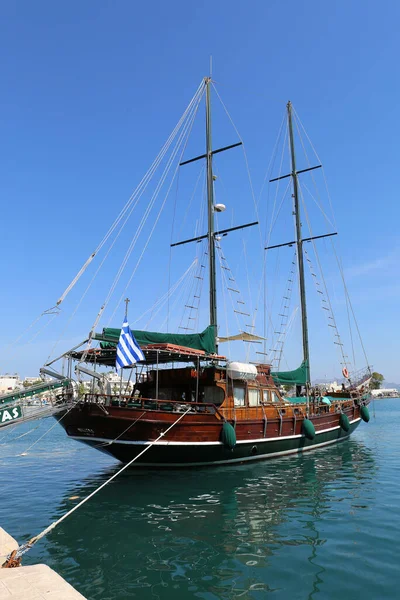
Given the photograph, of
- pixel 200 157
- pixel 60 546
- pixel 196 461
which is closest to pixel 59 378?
pixel 60 546

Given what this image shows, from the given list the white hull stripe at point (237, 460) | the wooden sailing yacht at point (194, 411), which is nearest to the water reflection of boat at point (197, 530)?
the white hull stripe at point (237, 460)

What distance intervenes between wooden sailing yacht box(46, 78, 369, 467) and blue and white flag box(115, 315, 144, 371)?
4.42 feet

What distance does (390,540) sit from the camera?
9.95 meters

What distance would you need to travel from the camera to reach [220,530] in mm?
10766

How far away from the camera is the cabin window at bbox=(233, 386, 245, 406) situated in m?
19.9

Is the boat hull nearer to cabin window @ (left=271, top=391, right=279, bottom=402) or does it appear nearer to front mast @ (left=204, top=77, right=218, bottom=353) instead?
cabin window @ (left=271, top=391, right=279, bottom=402)

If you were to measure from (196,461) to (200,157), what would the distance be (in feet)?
60.4

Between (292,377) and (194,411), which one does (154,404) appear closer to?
(194,411)

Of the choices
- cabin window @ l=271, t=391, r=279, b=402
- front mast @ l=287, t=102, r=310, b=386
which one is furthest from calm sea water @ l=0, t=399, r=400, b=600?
front mast @ l=287, t=102, r=310, b=386

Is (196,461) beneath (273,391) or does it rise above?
beneath

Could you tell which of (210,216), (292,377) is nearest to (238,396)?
(292,377)

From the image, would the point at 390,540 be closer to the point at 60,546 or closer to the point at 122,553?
the point at 122,553

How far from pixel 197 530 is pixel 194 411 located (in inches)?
289

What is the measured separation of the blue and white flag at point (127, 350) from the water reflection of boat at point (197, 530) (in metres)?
4.51
